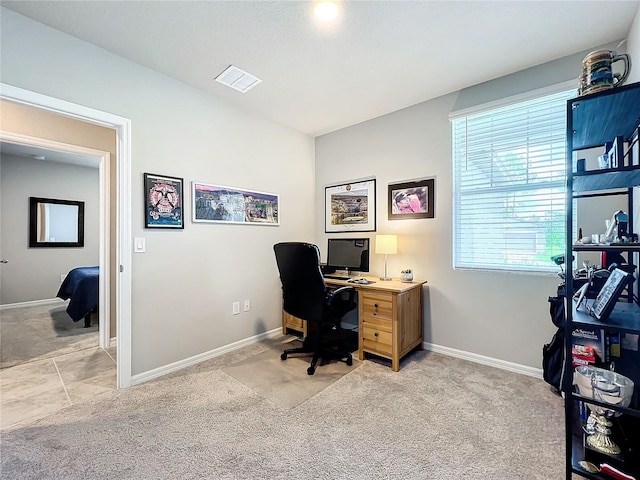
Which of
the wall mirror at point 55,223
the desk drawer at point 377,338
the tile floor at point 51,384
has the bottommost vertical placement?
the tile floor at point 51,384

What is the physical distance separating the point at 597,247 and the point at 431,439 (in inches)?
51.0

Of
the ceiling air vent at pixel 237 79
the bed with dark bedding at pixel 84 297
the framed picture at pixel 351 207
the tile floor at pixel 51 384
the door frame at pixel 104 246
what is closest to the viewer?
the tile floor at pixel 51 384

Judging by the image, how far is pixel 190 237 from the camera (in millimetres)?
2625

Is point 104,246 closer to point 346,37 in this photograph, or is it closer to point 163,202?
point 163,202

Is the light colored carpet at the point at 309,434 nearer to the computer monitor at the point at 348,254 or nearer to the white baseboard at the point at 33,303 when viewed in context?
the computer monitor at the point at 348,254

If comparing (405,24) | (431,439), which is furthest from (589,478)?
(405,24)

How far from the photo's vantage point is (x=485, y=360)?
2557mm

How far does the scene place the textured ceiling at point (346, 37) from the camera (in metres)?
1.72

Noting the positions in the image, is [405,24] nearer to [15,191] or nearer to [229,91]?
[229,91]

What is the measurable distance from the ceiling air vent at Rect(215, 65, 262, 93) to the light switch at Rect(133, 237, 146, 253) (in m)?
1.53

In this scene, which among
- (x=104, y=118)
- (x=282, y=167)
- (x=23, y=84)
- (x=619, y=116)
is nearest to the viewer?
(x=619, y=116)

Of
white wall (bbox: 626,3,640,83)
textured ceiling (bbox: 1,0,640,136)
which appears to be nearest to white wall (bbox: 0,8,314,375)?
textured ceiling (bbox: 1,0,640,136)

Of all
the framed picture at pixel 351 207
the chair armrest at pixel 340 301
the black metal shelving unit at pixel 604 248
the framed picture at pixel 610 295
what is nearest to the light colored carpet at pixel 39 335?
the chair armrest at pixel 340 301

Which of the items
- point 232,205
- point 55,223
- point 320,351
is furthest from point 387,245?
point 55,223
